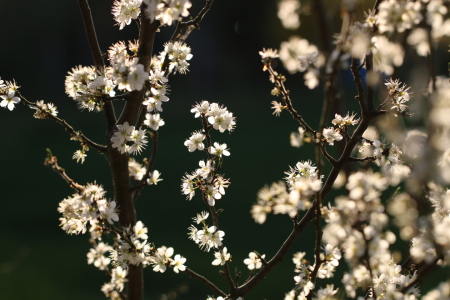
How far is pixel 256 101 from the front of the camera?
15789 mm

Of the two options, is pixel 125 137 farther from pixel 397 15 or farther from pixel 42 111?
pixel 397 15

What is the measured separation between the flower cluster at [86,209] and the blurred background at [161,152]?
3.17ft

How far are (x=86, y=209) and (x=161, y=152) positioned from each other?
9.42 m

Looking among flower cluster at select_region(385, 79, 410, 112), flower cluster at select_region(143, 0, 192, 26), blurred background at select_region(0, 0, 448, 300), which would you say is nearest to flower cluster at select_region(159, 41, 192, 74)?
flower cluster at select_region(143, 0, 192, 26)

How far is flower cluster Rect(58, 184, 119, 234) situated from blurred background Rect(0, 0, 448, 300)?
97 centimetres

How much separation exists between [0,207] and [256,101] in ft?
29.9

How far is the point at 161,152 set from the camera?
11.0 metres

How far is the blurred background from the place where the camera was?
568 centimetres

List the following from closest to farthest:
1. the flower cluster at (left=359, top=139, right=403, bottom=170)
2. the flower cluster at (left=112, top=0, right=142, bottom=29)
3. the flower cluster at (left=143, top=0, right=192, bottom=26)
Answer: the flower cluster at (left=143, top=0, right=192, bottom=26) → the flower cluster at (left=359, top=139, right=403, bottom=170) → the flower cluster at (left=112, top=0, right=142, bottom=29)

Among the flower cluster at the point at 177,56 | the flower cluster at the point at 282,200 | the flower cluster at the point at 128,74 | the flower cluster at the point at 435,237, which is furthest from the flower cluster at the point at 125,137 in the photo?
the flower cluster at the point at 435,237

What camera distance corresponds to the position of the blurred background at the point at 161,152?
5.68 meters

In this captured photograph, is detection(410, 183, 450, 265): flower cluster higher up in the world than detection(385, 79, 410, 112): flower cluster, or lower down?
lower down

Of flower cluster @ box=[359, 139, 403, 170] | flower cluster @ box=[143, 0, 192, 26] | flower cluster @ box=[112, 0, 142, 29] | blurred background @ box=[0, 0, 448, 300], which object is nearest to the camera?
flower cluster @ box=[143, 0, 192, 26]

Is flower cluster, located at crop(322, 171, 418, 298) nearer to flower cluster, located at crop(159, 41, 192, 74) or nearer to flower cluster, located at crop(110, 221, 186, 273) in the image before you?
flower cluster, located at crop(110, 221, 186, 273)
